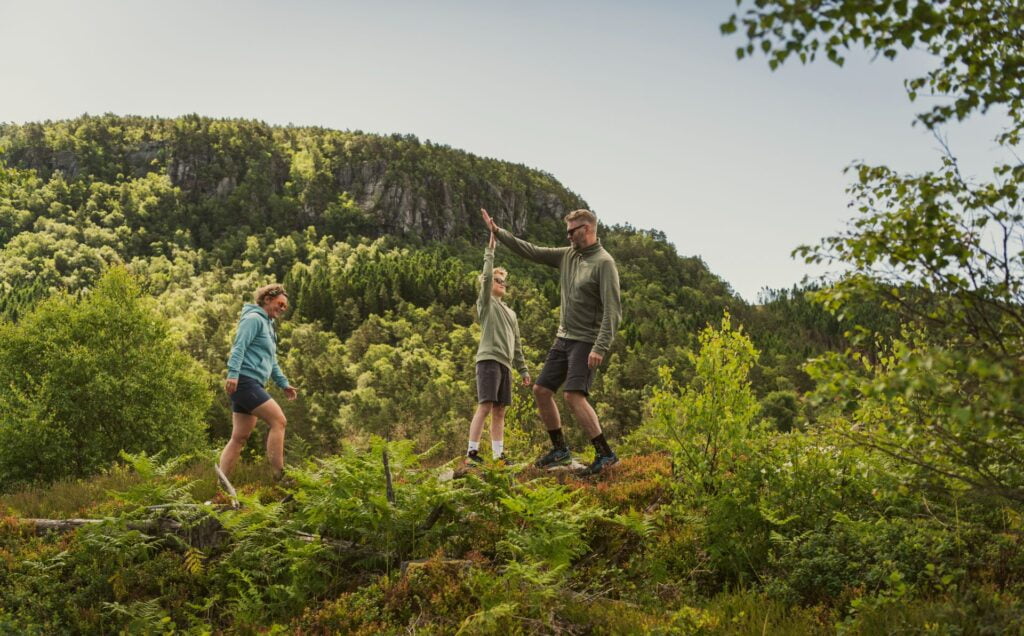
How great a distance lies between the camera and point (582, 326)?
7.13 meters

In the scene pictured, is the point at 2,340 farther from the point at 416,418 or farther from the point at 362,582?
the point at 416,418

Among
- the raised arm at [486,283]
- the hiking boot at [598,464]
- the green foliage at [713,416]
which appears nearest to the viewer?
the green foliage at [713,416]

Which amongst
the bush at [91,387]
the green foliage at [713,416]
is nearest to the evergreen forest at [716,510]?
the green foliage at [713,416]

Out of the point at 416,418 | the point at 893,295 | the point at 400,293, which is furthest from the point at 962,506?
the point at 400,293

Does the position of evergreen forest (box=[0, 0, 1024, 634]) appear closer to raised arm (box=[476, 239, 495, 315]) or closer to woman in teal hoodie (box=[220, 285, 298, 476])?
woman in teal hoodie (box=[220, 285, 298, 476])

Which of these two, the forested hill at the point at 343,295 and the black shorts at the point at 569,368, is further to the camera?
the forested hill at the point at 343,295

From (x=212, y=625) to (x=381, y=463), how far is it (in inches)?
70.2

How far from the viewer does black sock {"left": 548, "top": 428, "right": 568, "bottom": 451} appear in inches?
304

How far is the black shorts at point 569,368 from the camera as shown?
22.6 feet

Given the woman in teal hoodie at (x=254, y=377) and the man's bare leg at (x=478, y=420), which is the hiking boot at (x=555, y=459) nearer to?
the man's bare leg at (x=478, y=420)

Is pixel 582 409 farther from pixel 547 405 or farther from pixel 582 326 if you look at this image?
pixel 582 326

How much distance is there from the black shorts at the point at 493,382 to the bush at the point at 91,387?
53.6ft

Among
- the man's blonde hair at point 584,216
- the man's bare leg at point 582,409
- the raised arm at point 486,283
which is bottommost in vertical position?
the man's bare leg at point 582,409

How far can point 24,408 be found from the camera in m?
20.8
